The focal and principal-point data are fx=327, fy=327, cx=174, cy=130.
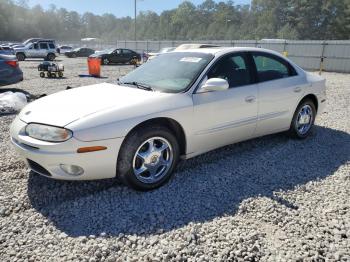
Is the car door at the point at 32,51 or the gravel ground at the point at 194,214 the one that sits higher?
the car door at the point at 32,51

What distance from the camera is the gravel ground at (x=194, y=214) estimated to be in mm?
2627

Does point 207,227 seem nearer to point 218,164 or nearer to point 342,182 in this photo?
point 218,164

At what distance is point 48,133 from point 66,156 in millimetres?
304

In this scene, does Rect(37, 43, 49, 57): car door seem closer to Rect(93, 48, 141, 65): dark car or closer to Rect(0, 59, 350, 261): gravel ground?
Rect(93, 48, 141, 65): dark car

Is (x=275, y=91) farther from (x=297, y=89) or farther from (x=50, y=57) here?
(x=50, y=57)

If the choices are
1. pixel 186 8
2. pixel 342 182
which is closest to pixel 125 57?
pixel 342 182

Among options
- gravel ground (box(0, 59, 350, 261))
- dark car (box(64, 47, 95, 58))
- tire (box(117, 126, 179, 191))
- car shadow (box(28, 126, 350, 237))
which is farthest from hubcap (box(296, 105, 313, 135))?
dark car (box(64, 47, 95, 58))

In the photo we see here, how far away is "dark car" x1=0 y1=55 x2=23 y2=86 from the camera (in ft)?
30.4

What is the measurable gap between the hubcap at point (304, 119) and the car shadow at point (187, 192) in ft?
1.72

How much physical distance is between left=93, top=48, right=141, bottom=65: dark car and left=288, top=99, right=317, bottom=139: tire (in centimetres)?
1941

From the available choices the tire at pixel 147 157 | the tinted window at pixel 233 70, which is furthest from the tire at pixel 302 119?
the tire at pixel 147 157

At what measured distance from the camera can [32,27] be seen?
274ft

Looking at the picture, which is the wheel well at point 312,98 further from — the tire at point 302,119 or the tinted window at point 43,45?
the tinted window at point 43,45

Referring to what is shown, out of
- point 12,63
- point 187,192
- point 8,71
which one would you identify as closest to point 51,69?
point 12,63
